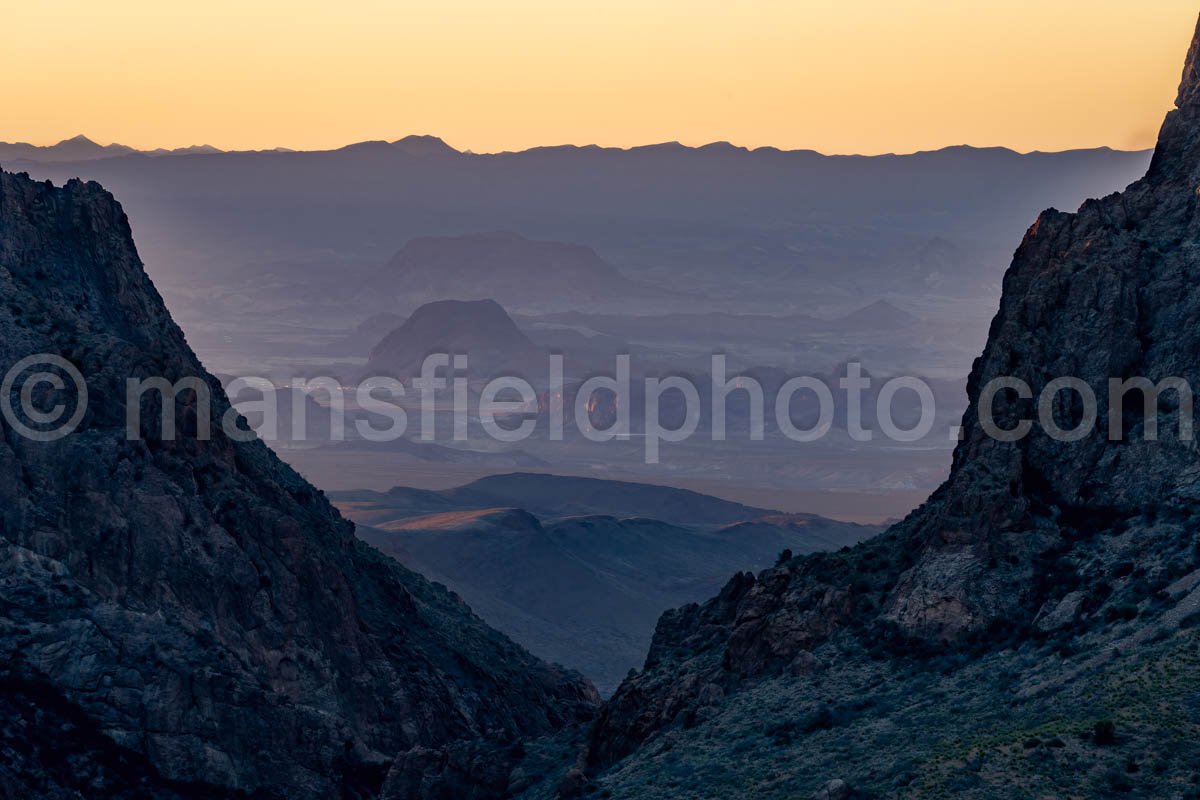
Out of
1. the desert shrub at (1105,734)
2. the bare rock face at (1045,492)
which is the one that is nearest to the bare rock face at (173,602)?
the bare rock face at (1045,492)

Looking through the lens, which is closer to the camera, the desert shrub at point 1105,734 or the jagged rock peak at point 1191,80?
the desert shrub at point 1105,734

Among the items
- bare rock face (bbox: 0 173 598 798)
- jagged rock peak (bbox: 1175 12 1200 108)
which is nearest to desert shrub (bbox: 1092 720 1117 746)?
jagged rock peak (bbox: 1175 12 1200 108)

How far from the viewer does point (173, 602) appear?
286 ft

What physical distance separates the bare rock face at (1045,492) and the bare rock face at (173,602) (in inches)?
561

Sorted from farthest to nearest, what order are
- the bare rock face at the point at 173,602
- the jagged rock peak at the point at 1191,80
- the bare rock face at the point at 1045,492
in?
the jagged rock peak at the point at 1191,80 < the bare rock face at the point at 173,602 < the bare rock face at the point at 1045,492

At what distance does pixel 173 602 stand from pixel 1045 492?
33.5m

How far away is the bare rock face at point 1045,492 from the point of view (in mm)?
72125

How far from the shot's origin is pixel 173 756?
8081 centimetres

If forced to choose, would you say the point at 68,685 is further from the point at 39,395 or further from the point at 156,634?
the point at 39,395

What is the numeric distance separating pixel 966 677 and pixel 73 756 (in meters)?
30.8

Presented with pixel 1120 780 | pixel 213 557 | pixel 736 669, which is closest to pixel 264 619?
pixel 213 557

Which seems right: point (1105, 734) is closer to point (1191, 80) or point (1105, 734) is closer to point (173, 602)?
point (1191, 80)

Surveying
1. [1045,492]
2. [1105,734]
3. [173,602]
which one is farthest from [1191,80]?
[173,602]

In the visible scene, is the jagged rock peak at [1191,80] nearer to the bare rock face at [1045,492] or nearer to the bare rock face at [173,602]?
the bare rock face at [1045,492]
